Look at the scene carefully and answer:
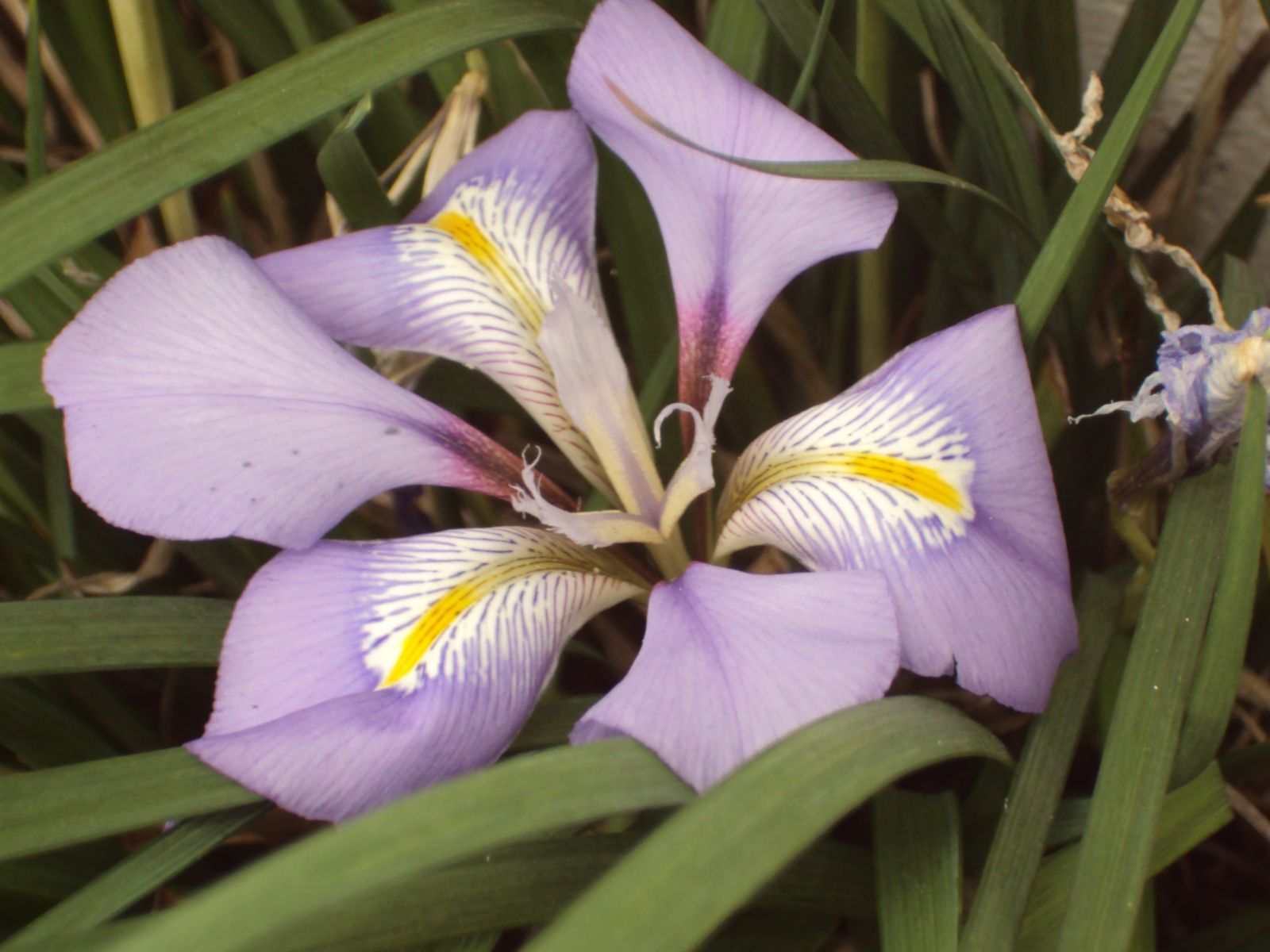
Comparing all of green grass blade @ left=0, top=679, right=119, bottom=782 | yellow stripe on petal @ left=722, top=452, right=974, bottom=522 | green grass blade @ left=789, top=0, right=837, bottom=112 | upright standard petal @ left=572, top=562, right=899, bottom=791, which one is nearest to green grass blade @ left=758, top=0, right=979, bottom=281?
green grass blade @ left=789, top=0, right=837, bottom=112

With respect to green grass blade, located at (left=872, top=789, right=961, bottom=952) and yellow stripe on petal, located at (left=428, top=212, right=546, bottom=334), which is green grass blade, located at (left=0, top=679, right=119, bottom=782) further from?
green grass blade, located at (left=872, top=789, right=961, bottom=952)

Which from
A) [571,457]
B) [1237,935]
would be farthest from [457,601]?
[1237,935]

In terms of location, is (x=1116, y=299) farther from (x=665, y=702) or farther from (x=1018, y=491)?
(x=665, y=702)

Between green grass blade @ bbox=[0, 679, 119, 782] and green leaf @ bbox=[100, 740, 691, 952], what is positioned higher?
green leaf @ bbox=[100, 740, 691, 952]

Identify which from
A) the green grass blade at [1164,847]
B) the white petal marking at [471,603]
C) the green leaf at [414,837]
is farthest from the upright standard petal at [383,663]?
the green grass blade at [1164,847]

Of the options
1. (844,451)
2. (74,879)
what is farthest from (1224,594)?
(74,879)

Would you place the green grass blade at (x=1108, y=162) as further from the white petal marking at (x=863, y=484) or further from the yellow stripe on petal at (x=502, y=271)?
the yellow stripe on petal at (x=502, y=271)
